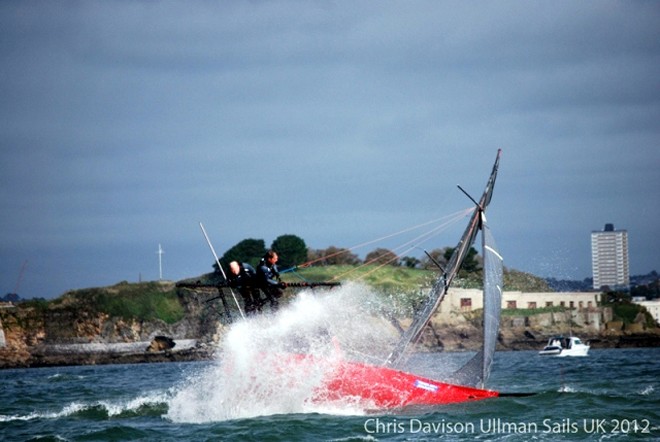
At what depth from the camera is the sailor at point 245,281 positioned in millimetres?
20094

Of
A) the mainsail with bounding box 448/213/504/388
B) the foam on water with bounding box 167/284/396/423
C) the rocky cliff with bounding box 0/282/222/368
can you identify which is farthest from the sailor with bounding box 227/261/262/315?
the rocky cliff with bounding box 0/282/222/368

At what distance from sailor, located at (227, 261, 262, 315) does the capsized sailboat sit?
174 cm

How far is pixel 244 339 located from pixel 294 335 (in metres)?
1.22

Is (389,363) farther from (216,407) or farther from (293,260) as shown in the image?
(293,260)

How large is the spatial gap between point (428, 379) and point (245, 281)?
5.17 meters

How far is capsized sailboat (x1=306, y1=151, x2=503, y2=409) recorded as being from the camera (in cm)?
2128

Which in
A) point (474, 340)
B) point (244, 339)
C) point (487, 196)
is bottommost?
point (474, 340)

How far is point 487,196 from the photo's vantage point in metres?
24.7

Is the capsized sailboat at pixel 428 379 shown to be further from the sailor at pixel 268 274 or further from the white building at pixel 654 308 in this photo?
the white building at pixel 654 308

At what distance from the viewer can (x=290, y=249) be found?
10831cm

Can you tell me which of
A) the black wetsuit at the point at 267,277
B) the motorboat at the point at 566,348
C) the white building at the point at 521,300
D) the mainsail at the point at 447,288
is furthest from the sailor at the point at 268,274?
the white building at the point at 521,300

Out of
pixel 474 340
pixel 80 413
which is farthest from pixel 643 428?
pixel 474 340

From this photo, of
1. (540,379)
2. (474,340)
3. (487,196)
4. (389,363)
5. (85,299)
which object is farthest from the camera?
(85,299)

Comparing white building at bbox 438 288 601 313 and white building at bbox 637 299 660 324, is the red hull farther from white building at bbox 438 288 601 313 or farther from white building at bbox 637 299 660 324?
white building at bbox 637 299 660 324
